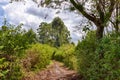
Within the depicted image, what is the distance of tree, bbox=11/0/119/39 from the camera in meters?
14.5

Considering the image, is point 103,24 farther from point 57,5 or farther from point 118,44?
point 118,44

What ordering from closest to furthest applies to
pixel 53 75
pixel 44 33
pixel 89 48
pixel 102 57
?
pixel 102 57 < pixel 89 48 < pixel 53 75 < pixel 44 33

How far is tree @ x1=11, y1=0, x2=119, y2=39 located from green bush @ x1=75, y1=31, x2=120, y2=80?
842mm

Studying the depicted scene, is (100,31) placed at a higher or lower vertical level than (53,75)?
higher

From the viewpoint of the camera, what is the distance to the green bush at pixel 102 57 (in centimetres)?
975

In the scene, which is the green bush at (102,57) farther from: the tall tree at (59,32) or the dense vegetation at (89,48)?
the tall tree at (59,32)

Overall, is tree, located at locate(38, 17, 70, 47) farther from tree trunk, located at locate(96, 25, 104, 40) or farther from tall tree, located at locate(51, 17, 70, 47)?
tree trunk, located at locate(96, 25, 104, 40)

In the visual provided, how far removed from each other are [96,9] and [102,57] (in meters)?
4.18

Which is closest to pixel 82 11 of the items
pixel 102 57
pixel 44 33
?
pixel 102 57

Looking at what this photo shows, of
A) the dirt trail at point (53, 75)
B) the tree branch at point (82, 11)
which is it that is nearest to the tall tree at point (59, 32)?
the dirt trail at point (53, 75)

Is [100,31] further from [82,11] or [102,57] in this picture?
[102,57]

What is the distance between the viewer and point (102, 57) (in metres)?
11.7

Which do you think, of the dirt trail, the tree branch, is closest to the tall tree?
the dirt trail

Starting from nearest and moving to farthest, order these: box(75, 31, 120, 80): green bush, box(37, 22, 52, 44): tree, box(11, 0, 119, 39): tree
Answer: box(75, 31, 120, 80): green bush → box(11, 0, 119, 39): tree → box(37, 22, 52, 44): tree
